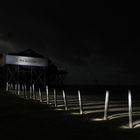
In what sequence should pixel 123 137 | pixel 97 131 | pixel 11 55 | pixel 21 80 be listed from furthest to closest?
pixel 21 80 → pixel 11 55 → pixel 97 131 → pixel 123 137

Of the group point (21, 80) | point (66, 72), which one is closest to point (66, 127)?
point (21, 80)

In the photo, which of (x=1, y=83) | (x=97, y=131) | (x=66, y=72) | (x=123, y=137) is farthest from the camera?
(x=66, y=72)

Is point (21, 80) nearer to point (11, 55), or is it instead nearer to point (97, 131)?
point (11, 55)

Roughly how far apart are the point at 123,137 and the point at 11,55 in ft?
150

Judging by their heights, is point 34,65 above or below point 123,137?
above

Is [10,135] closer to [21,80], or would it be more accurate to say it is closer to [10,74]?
[10,74]

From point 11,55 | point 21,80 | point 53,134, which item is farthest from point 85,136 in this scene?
point 21,80

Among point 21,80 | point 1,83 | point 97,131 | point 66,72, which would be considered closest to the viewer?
point 97,131

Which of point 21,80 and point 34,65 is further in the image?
point 21,80

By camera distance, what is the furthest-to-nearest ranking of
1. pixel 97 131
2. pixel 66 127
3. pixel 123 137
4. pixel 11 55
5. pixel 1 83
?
1. pixel 1 83
2. pixel 11 55
3. pixel 66 127
4. pixel 97 131
5. pixel 123 137

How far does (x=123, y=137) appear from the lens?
22.1ft

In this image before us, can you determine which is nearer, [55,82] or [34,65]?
[34,65]

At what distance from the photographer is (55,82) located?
7694 cm

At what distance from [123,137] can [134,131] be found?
0.97 metres
